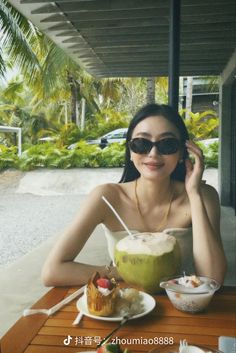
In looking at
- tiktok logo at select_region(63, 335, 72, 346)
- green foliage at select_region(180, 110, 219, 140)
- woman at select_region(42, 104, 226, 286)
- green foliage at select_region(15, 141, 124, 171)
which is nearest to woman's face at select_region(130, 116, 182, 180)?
woman at select_region(42, 104, 226, 286)

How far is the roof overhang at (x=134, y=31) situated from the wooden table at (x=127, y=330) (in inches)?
73.1

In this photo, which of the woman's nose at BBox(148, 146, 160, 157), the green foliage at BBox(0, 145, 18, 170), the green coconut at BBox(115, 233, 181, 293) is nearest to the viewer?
the green coconut at BBox(115, 233, 181, 293)

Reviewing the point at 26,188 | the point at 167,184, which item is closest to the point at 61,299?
the point at 167,184

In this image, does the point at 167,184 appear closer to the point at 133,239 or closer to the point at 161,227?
the point at 161,227

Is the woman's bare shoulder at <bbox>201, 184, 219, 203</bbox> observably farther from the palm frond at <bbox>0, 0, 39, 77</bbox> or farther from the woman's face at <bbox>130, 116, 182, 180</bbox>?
the palm frond at <bbox>0, 0, 39, 77</bbox>

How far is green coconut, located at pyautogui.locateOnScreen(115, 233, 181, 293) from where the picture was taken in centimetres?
66

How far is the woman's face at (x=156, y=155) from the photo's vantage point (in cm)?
81

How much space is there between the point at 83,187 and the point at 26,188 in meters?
0.22

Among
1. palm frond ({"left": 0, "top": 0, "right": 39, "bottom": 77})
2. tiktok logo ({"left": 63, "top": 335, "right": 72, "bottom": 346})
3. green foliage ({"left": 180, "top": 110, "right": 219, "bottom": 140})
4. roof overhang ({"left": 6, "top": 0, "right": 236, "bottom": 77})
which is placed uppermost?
palm frond ({"left": 0, "top": 0, "right": 39, "bottom": 77})

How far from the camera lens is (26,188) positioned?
1.51m

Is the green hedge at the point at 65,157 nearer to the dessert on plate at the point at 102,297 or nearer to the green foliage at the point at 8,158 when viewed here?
the green foliage at the point at 8,158

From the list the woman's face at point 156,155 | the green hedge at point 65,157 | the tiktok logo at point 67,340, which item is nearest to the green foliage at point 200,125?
the green hedge at point 65,157

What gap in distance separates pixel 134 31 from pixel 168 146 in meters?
2.09

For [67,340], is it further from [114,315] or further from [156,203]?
[156,203]
